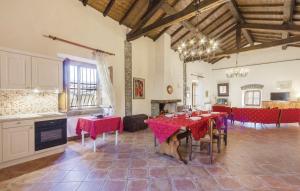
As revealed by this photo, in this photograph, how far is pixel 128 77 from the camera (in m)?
6.58

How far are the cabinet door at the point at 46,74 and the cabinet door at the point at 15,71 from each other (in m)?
0.12

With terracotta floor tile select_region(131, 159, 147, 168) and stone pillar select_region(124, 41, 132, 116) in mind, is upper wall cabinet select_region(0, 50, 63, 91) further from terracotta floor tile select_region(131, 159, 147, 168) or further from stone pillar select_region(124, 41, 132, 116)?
stone pillar select_region(124, 41, 132, 116)

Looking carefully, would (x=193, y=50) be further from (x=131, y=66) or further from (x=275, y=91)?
(x=275, y=91)

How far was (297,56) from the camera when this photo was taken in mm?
9703

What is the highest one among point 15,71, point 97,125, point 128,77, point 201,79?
point 201,79

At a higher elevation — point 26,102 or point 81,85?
point 81,85

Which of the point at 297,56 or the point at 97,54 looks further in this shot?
the point at 297,56

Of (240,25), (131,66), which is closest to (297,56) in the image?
(240,25)

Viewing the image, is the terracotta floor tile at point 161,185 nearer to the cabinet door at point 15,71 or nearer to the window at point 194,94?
the cabinet door at point 15,71

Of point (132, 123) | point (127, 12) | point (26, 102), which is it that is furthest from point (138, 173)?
point (127, 12)

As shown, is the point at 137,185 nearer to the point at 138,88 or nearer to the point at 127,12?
the point at 138,88

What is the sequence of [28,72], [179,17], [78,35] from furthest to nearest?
[78,35]
[179,17]
[28,72]

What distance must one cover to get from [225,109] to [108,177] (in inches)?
266

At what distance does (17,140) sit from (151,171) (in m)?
2.57
